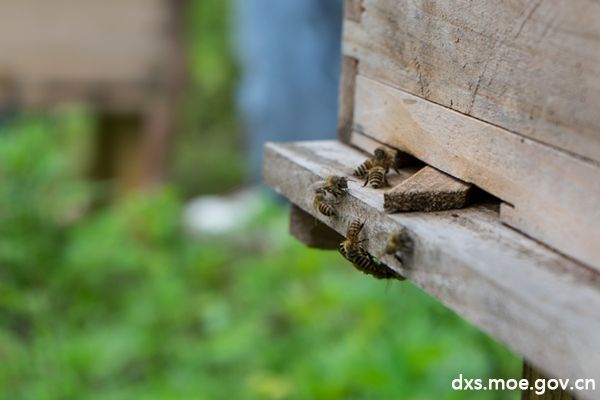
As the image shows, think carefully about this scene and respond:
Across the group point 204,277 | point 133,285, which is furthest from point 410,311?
point 204,277

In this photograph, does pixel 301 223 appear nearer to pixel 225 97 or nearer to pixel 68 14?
pixel 68 14

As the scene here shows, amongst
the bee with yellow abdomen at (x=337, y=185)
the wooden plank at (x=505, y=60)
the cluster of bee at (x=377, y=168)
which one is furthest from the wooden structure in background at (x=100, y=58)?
the bee with yellow abdomen at (x=337, y=185)

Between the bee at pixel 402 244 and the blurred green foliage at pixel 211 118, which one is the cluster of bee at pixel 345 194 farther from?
the blurred green foliage at pixel 211 118

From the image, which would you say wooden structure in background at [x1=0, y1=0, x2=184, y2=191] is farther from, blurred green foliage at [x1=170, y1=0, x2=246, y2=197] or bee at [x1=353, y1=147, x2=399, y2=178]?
bee at [x1=353, y1=147, x2=399, y2=178]

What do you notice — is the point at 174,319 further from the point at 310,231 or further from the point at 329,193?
the point at 329,193

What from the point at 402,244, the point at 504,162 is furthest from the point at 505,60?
the point at 402,244

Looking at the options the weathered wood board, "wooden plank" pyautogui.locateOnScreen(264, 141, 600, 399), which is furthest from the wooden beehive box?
the weathered wood board
